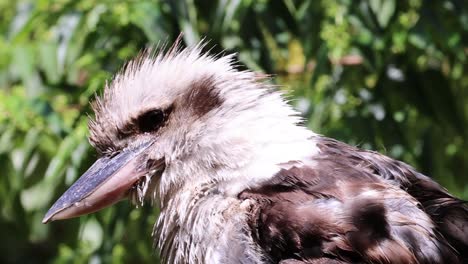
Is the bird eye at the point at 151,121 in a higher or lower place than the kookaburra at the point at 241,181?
higher

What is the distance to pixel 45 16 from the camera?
4.18 m

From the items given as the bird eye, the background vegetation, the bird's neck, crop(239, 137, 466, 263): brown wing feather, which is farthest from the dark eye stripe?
the background vegetation

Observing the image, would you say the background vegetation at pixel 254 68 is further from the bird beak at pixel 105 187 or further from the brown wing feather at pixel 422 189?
the brown wing feather at pixel 422 189

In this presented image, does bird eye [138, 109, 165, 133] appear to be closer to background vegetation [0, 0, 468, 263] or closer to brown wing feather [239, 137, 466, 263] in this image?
brown wing feather [239, 137, 466, 263]

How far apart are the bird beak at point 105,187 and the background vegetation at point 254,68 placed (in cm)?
71

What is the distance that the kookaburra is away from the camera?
2740mm

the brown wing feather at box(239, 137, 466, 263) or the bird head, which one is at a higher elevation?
the bird head

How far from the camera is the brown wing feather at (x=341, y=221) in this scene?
271 cm

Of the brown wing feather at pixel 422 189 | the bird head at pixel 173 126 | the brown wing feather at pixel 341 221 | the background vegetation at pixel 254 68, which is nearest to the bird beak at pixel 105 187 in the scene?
the bird head at pixel 173 126

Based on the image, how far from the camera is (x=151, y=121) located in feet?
10.5

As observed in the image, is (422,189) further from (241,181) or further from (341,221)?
(241,181)

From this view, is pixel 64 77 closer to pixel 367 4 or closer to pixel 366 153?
pixel 367 4

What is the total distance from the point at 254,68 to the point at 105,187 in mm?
968

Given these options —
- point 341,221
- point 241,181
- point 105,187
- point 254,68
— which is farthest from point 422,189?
point 254,68
